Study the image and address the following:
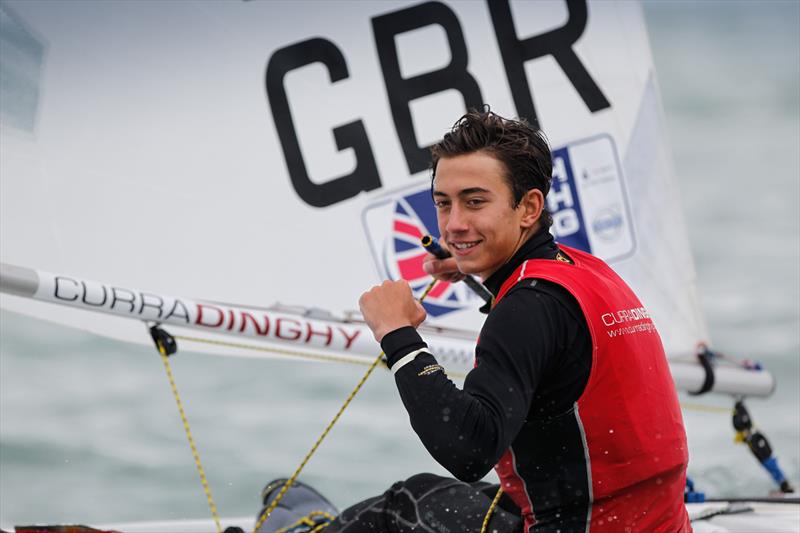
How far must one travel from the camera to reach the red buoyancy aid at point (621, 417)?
150cm

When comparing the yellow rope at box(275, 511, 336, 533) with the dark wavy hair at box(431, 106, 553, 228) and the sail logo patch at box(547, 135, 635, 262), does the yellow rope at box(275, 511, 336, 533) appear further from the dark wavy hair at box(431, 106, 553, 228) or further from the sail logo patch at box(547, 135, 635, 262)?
the sail logo patch at box(547, 135, 635, 262)

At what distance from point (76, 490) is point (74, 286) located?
5.80 feet

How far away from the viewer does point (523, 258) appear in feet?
5.23

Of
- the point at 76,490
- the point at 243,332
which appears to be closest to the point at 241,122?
the point at 243,332

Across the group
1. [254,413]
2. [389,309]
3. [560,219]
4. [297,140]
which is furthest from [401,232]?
[389,309]

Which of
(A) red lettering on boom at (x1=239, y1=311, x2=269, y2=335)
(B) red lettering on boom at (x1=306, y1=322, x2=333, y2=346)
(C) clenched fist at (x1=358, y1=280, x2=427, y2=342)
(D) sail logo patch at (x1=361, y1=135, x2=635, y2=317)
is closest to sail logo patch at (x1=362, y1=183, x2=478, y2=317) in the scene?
(D) sail logo patch at (x1=361, y1=135, x2=635, y2=317)

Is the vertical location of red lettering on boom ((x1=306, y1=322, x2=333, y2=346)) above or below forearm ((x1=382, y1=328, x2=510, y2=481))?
above

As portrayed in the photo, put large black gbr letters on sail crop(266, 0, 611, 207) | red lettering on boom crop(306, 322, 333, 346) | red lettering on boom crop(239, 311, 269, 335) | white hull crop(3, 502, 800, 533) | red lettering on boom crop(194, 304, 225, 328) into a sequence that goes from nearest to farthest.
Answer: white hull crop(3, 502, 800, 533)
red lettering on boom crop(194, 304, 225, 328)
red lettering on boom crop(239, 311, 269, 335)
red lettering on boom crop(306, 322, 333, 346)
large black gbr letters on sail crop(266, 0, 611, 207)

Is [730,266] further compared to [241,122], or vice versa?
[730,266]

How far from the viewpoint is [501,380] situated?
54.6 inches

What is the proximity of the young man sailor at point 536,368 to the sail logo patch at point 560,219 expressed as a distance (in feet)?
5.58

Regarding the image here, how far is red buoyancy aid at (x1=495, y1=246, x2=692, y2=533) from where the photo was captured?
1.50 meters

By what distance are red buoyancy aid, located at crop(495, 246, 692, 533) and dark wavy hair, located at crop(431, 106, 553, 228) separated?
116mm

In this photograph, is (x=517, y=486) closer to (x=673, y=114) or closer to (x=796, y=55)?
(x=673, y=114)
